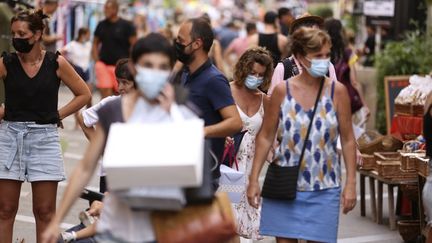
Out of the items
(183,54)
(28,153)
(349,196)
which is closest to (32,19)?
(28,153)

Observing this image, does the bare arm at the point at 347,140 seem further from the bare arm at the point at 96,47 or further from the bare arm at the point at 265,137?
the bare arm at the point at 96,47

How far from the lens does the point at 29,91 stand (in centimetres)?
817

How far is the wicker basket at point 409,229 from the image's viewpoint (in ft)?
33.4

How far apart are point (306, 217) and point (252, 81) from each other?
2.05 m

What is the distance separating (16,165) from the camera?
26.8 feet

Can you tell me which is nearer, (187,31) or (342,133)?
(342,133)

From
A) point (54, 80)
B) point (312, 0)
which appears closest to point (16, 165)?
point (54, 80)

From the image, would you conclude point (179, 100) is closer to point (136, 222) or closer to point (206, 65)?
point (136, 222)

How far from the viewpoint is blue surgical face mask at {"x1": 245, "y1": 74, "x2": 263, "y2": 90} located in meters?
8.70

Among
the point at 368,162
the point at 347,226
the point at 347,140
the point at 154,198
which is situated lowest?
the point at 347,226

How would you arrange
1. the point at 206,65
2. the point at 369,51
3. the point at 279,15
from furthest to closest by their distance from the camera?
the point at 369,51
the point at 279,15
the point at 206,65

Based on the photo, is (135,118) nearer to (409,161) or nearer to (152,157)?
(152,157)

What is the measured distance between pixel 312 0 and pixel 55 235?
3465cm

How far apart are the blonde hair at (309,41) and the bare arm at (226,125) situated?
54 centimetres
